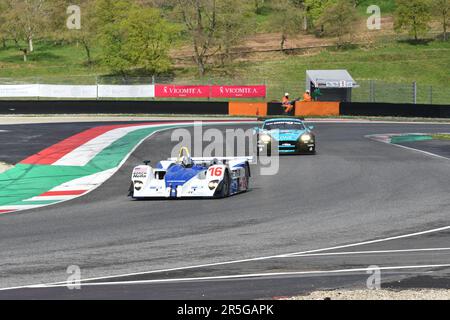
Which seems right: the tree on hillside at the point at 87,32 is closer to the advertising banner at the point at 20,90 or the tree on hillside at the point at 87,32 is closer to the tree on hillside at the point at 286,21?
the tree on hillside at the point at 286,21

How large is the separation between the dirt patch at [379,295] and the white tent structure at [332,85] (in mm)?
48678

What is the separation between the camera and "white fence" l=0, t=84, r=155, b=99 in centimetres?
5712

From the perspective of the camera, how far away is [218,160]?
20.0 metres

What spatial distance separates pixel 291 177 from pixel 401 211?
5977 millimetres

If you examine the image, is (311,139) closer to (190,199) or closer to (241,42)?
(190,199)

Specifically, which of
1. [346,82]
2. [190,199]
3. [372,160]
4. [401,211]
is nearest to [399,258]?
[401,211]

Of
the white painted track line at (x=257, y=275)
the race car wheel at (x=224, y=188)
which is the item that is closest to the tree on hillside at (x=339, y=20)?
the race car wheel at (x=224, y=188)

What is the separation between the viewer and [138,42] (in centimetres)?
7656

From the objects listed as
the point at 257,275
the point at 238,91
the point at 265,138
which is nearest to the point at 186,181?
the point at 257,275

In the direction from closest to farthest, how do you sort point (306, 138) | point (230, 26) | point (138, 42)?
point (306, 138)
point (138, 42)
point (230, 26)

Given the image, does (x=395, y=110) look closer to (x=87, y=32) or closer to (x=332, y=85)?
(x=332, y=85)

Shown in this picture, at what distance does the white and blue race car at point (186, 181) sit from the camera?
1847cm

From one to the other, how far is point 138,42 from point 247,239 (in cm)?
6417

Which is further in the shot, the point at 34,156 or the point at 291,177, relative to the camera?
the point at 34,156
